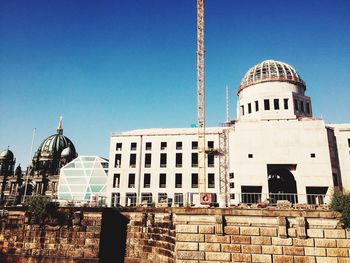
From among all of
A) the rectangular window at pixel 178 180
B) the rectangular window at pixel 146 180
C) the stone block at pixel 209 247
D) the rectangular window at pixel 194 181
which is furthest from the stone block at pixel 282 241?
the rectangular window at pixel 146 180

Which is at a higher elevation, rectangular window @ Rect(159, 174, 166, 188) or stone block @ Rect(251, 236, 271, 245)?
rectangular window @ Rect(159, 174, 166, 188)

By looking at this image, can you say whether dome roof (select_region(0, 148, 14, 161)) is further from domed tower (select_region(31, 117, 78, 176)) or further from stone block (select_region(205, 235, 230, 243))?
stone block (select_region(205, 235, 230, 243))

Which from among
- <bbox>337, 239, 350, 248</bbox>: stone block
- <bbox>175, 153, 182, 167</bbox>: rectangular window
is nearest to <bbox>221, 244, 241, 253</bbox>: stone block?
<bbox>337, 239, 350, 248</bbox>: stone block

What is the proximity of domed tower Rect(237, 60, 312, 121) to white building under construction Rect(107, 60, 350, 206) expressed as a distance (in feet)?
0.54

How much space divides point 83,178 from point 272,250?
174 ft

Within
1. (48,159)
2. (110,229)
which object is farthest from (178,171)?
(48,159)

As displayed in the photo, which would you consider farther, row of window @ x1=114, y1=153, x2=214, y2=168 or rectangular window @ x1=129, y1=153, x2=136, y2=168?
rectangular window @ x1=129, y1=153, x2=136, y2=168

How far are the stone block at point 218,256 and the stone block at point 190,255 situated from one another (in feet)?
1.41

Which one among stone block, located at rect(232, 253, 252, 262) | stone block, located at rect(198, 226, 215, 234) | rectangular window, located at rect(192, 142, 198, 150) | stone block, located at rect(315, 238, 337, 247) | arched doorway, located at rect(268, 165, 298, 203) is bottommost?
stone block, located at rect(232, 253, 252, 262)

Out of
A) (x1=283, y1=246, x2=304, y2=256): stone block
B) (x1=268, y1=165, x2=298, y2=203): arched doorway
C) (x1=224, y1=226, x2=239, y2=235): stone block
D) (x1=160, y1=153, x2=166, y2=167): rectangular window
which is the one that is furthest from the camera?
(x1=160, y1=153, x2=166, y2=167): rectangular window

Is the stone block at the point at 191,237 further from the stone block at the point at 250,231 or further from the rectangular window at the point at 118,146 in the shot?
the rectangular window at the point at 118,146

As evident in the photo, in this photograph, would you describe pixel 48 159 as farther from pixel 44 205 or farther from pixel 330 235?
pixel 330 235

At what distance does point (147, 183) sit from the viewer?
5247 centimetres

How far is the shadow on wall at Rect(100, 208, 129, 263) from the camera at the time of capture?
28422mm
